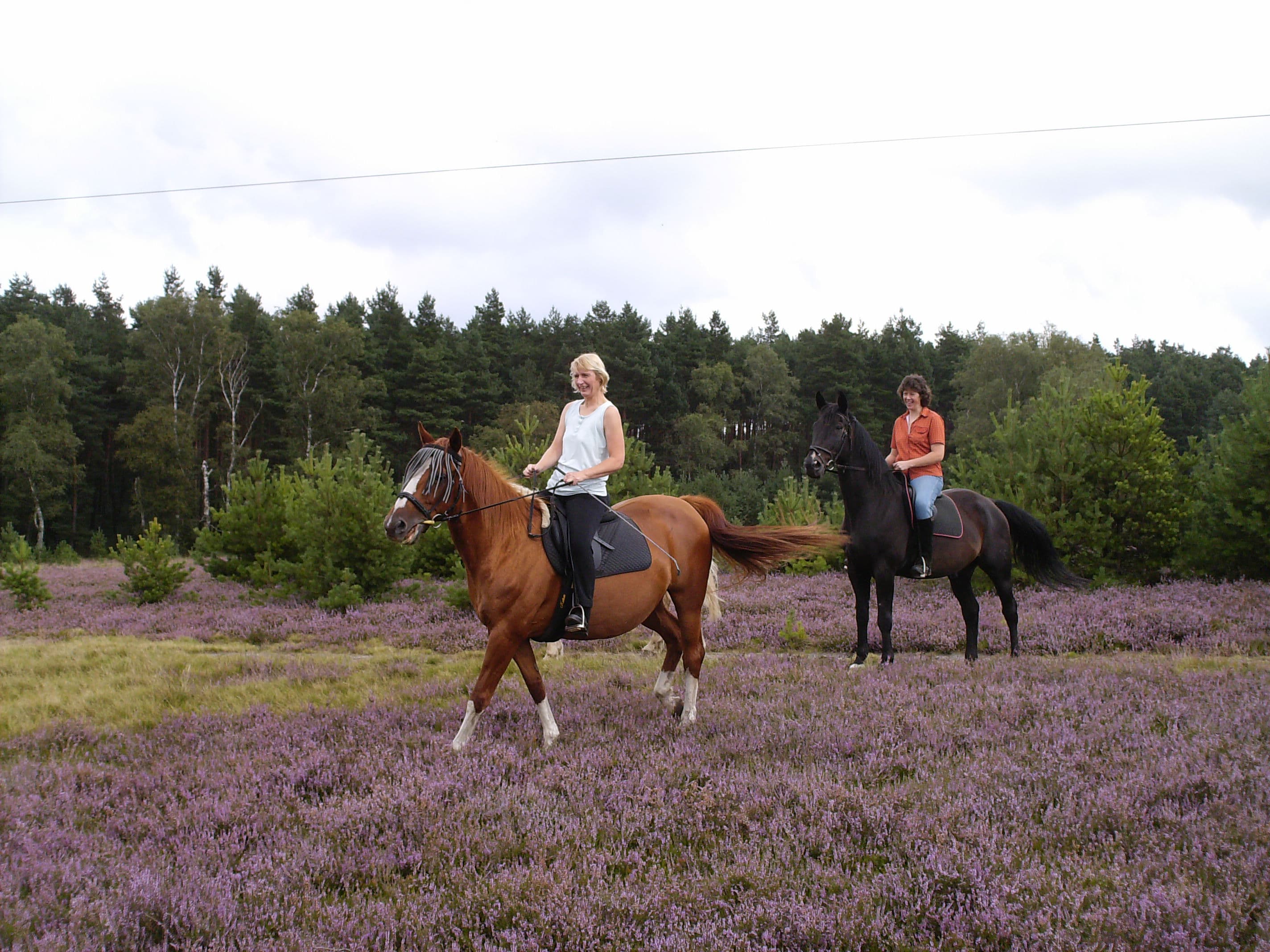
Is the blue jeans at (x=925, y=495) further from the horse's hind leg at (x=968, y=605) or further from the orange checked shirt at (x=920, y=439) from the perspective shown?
the horse's hind leg at (x=968, y=605)

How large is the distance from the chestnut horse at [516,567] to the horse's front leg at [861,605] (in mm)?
2486

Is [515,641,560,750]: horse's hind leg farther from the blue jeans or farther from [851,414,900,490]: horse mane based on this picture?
the blue jeans

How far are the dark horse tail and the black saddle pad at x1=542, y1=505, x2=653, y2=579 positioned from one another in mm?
5516

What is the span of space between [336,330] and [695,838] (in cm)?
4325

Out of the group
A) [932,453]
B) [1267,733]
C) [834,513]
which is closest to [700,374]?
[834,513]

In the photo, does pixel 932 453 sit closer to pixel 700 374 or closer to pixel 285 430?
pixel 285 430

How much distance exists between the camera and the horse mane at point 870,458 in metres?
8.48

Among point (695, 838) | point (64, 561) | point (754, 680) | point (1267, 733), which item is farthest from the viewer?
point (64, 561)

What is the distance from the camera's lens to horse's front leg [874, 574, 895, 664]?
8.42 m

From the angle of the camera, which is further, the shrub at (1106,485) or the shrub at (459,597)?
the shrub at (1106,485)

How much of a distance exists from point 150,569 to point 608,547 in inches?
579

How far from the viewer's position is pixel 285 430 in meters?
44.4

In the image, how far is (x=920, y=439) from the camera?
8.75 m

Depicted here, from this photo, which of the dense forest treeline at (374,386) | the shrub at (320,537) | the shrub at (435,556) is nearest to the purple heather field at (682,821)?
the shrub at (320,537)
